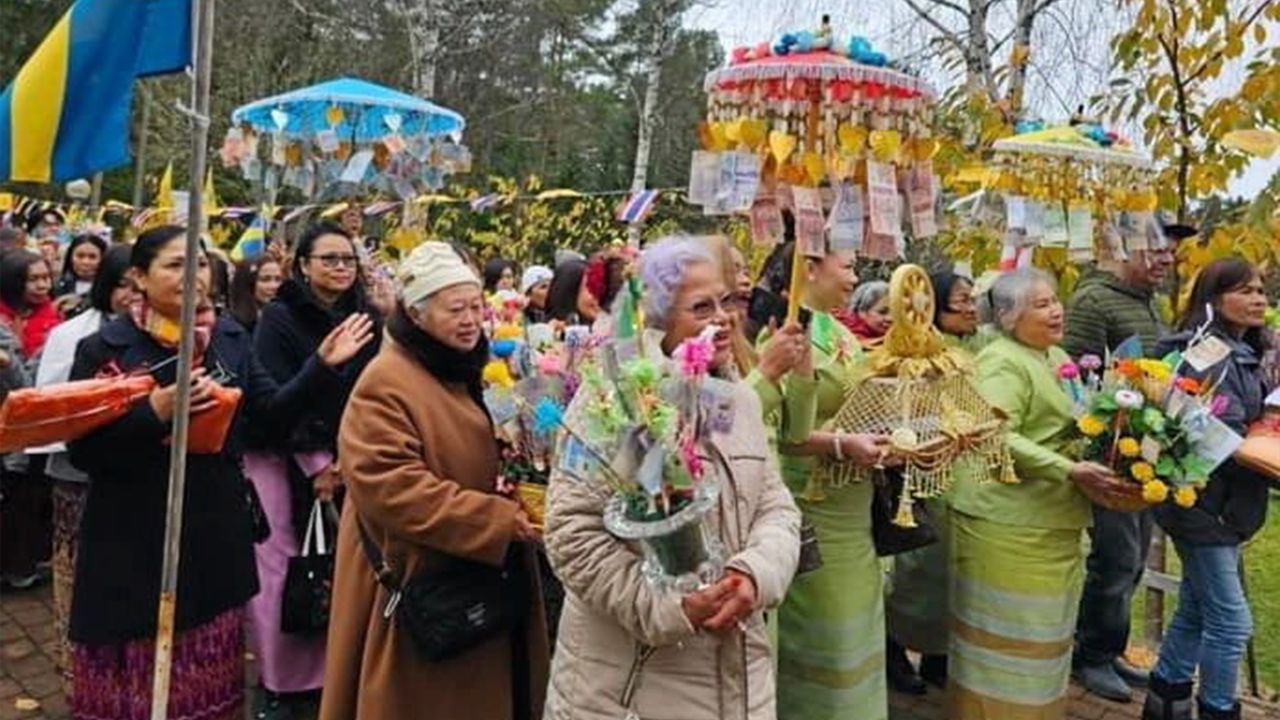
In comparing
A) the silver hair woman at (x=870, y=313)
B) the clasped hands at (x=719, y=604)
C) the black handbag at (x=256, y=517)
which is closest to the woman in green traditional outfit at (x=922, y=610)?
the silver hair woman at (x=870, y=313)

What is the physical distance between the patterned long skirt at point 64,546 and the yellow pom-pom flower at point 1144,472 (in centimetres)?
374

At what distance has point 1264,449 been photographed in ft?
12.8

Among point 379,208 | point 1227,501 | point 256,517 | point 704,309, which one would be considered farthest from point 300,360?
point 379,208

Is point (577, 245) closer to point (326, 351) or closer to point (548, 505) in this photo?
point (326, 351)

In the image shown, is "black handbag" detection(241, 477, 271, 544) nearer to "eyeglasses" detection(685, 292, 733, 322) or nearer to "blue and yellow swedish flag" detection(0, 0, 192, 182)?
"blue and yellow swedish flag" detection(0, 0, 192, 182)

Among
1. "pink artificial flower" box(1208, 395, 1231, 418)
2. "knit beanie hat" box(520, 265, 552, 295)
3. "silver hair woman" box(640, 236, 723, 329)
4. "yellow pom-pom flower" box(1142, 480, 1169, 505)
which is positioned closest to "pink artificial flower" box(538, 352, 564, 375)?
"silver hair woman" box(640, 236, 723, 329)

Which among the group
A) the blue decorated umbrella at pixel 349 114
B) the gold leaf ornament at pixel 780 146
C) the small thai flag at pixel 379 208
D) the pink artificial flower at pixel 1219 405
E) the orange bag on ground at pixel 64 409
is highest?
the blue decorated umbrella at pixel 349 114

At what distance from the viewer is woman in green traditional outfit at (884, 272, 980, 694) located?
4.32 meters

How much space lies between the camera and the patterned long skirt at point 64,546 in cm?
403

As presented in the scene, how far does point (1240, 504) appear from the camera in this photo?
13.2 feet

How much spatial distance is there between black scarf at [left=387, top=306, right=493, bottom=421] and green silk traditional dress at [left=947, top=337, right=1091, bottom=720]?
1.86 m

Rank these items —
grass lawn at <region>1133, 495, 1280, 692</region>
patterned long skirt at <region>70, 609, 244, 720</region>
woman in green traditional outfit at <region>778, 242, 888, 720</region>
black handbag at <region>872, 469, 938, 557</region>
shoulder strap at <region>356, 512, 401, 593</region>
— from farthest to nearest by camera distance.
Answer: grass lawn at <region>1133, 495, 1280, 692</region>
black handbag at <region>872, 469, 938, 557</region>
woman in green traditional outfit at <region>778, 242, 888, 720</region>
patterned long skirt at <region>70, 609, 244, 720</region>
shoulder strap at <region>356, 512, 401, 593</region>

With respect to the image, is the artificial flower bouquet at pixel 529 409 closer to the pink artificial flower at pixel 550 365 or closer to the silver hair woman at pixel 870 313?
the pink artificial flower at pixel 550 365

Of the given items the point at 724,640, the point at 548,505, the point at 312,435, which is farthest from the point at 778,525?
the point at 312,435
